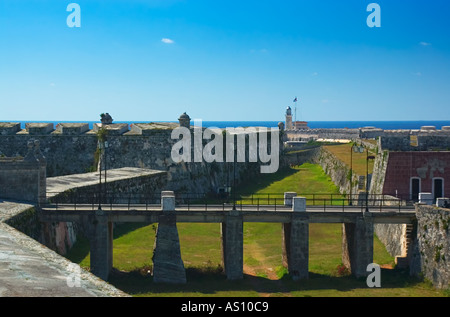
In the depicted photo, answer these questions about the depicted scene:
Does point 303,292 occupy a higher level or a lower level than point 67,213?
lower

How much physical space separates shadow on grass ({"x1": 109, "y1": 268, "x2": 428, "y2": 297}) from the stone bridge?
24.6 inches

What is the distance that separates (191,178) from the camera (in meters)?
57.5

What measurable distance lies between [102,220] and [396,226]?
1809 centimetres

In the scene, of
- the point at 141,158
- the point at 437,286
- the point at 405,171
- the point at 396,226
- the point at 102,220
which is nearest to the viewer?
the point at 437,286

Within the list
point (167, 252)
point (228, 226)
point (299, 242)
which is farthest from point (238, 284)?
point (167, 252)

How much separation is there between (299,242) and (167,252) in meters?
7.29

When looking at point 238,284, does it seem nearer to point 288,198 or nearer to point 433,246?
point 288,198

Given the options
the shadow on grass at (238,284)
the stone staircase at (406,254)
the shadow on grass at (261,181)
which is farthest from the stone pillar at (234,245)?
the shadow on grass at (261,181)

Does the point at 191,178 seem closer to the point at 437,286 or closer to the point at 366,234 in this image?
the point at 366,234

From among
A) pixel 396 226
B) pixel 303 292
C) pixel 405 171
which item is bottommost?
pixel 303 292

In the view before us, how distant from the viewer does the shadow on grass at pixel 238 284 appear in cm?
2958

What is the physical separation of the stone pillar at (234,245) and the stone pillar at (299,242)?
280 centimetres

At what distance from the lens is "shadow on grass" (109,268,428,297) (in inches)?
1164

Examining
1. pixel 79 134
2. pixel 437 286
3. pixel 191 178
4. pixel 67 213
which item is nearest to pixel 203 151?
pixel 191 178
